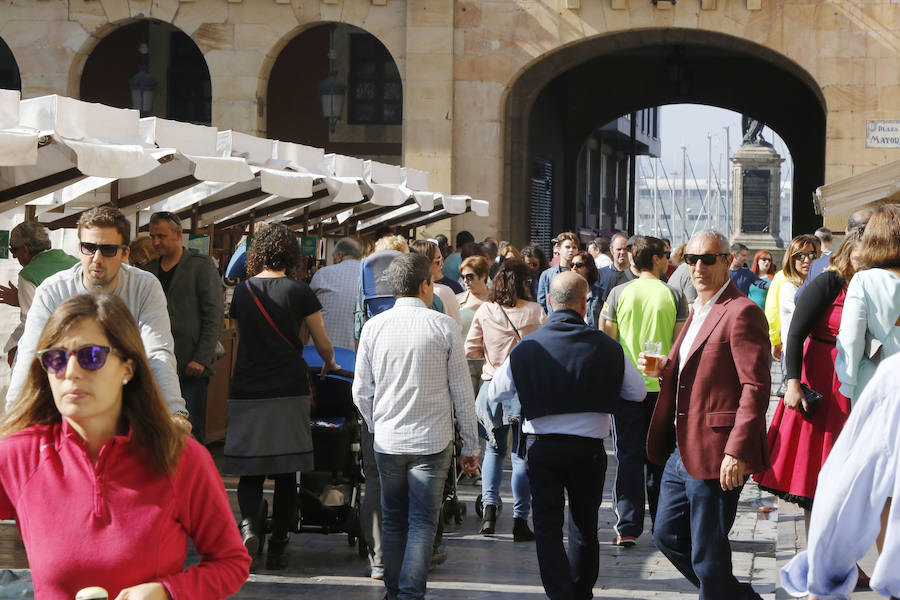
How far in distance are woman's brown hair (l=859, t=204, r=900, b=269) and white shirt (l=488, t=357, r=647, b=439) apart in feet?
3.92

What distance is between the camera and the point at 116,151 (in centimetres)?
941

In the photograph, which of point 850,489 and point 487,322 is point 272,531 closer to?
point 487,322

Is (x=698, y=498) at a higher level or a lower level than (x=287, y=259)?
lower

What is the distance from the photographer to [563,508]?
6.60 metres

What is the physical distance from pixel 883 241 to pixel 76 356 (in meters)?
4.05

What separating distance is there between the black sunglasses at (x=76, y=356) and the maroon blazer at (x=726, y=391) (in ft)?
10.9

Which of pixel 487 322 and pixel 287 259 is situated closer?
pixel 287 259

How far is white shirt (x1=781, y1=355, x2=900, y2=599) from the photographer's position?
3.20 m

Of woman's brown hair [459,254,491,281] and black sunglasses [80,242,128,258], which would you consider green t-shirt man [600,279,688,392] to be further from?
black sunglasses [80,242,128,258]

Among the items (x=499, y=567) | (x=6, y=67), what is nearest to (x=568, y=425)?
(x=499, y=567)

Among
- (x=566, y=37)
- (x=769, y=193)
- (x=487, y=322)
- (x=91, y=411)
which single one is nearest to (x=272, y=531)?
(x=487, y=322)

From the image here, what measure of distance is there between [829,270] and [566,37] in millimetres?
16916

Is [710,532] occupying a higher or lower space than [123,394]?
lower

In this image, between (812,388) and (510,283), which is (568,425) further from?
(510,283)
